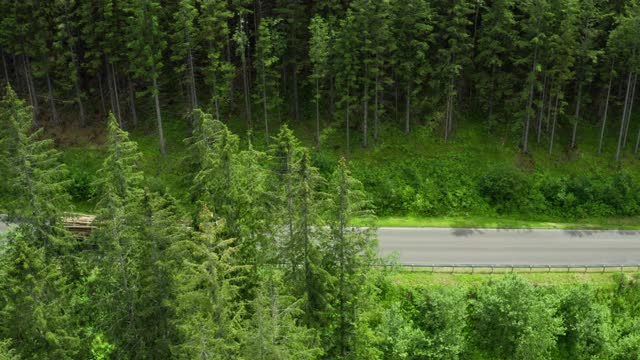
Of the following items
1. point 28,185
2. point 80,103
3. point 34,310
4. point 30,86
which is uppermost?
point 30,86

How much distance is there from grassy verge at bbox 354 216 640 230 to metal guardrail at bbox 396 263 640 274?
5091 mm

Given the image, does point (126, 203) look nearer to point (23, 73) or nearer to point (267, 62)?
point (267, 62)

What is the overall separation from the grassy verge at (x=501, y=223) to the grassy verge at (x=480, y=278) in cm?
585

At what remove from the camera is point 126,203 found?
88.0 feet

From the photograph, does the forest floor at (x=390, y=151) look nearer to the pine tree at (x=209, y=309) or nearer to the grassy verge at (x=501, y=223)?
the grassy verge at (x=501, y=223)

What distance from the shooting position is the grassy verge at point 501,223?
132 feet

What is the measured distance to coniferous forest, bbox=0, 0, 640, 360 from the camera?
2273cm

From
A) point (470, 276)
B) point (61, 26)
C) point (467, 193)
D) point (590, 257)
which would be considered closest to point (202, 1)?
point (61, 26)

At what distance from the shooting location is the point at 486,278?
3412 cm

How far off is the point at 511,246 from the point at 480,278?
4753 mm

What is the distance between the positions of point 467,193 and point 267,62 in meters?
17.5

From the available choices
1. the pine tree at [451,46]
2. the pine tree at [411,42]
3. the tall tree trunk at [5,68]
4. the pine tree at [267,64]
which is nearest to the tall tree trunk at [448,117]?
the pine tree at [451,46]

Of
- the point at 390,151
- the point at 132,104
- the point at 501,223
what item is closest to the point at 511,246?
the point at 501,223

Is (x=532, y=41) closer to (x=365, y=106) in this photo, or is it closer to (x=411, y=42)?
(x=411, y=42)
